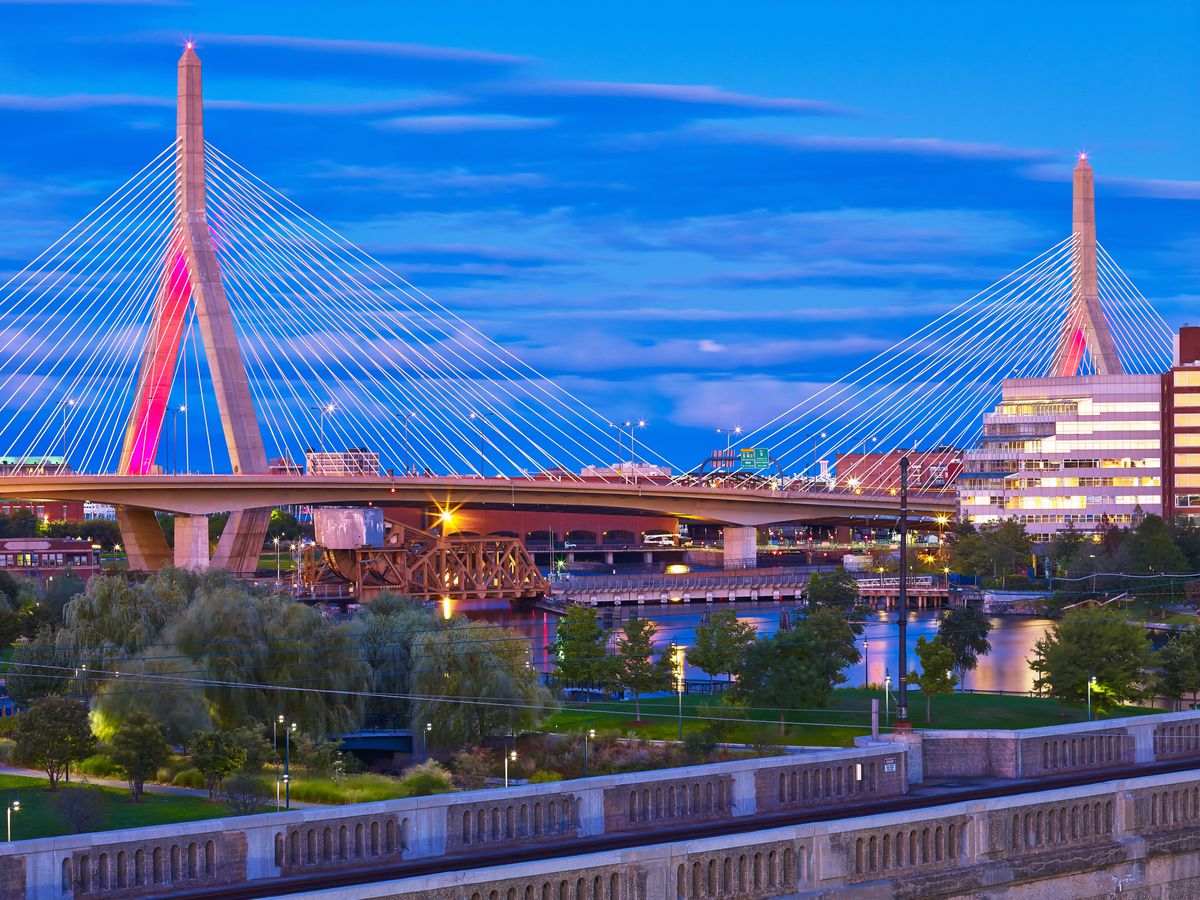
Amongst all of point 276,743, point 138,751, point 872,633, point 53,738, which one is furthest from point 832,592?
point 138,751

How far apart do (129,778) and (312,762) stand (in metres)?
3.64

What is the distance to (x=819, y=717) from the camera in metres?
40.9

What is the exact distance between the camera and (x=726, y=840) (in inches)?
771

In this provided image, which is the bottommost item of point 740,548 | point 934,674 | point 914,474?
point 934,674

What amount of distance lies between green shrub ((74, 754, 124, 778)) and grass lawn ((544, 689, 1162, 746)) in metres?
9.97

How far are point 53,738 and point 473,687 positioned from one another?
1063 centimetres

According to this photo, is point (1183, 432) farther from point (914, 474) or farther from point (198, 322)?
point (198, 322)

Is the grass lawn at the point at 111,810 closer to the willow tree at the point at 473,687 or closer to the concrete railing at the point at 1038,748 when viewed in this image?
the willow tree at the point at 473,687

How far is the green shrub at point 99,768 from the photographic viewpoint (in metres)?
34.2

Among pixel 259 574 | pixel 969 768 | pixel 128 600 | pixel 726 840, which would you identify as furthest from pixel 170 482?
pixel 726 840

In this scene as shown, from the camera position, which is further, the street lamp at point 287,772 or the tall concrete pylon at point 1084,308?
the tall concrete pylon at point 1084,308

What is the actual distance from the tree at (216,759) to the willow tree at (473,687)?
787 centimetres

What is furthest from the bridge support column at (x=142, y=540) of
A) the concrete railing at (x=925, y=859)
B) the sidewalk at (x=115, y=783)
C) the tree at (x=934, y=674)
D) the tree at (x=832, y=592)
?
the concrete railing at (x=925, y=859)

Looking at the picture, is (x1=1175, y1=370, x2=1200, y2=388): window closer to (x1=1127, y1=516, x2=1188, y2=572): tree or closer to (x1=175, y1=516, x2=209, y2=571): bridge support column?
(x1=1127, y1=516, x2=1188, y2=572): tree
